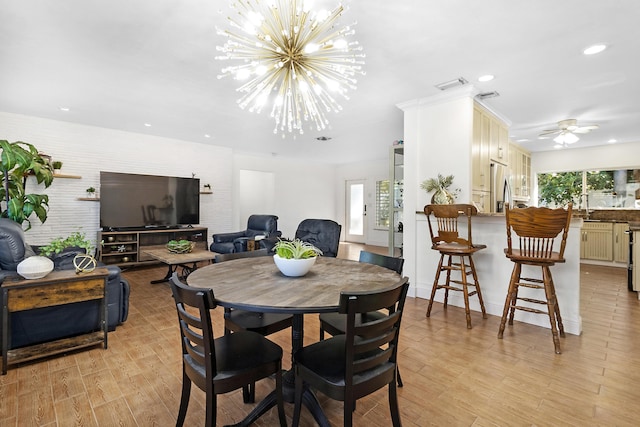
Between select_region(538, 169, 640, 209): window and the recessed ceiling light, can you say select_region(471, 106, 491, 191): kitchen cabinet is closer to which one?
the recessed ceiling light

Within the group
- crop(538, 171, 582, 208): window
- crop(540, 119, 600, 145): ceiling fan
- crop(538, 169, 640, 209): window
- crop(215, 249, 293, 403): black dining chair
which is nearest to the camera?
crop(215, 249, 293, 403): black dining chair

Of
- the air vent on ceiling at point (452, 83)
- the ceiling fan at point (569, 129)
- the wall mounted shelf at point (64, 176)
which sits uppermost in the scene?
the air vent on ceiling at point (452, 83)

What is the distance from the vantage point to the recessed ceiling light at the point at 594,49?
2569 mm

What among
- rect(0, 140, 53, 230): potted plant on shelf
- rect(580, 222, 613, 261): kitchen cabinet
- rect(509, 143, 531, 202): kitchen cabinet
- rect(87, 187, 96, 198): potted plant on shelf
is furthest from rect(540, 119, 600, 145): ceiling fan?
rect(87, 187, 96, 198): potted plant on shelf

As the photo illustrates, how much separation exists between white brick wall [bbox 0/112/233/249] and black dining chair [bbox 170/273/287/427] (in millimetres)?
5025

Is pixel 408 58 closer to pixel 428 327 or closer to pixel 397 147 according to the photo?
pixel 397 147

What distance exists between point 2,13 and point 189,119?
8.63 feet

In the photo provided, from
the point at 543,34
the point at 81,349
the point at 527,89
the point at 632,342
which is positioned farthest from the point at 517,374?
the point at 81,349

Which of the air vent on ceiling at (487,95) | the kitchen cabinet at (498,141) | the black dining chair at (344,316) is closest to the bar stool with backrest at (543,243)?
the black dining chair at (344,316)

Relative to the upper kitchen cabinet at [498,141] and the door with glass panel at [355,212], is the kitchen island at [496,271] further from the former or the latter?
the door with glass panel at [355,212]

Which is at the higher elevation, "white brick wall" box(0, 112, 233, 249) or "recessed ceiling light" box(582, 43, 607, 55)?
"recessed ceiling light" box(582, 43, 607, 55)

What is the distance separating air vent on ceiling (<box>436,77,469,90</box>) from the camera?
322cm

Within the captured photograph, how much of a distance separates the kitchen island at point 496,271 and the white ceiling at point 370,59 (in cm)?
146

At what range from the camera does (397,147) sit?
4531 millimetres
